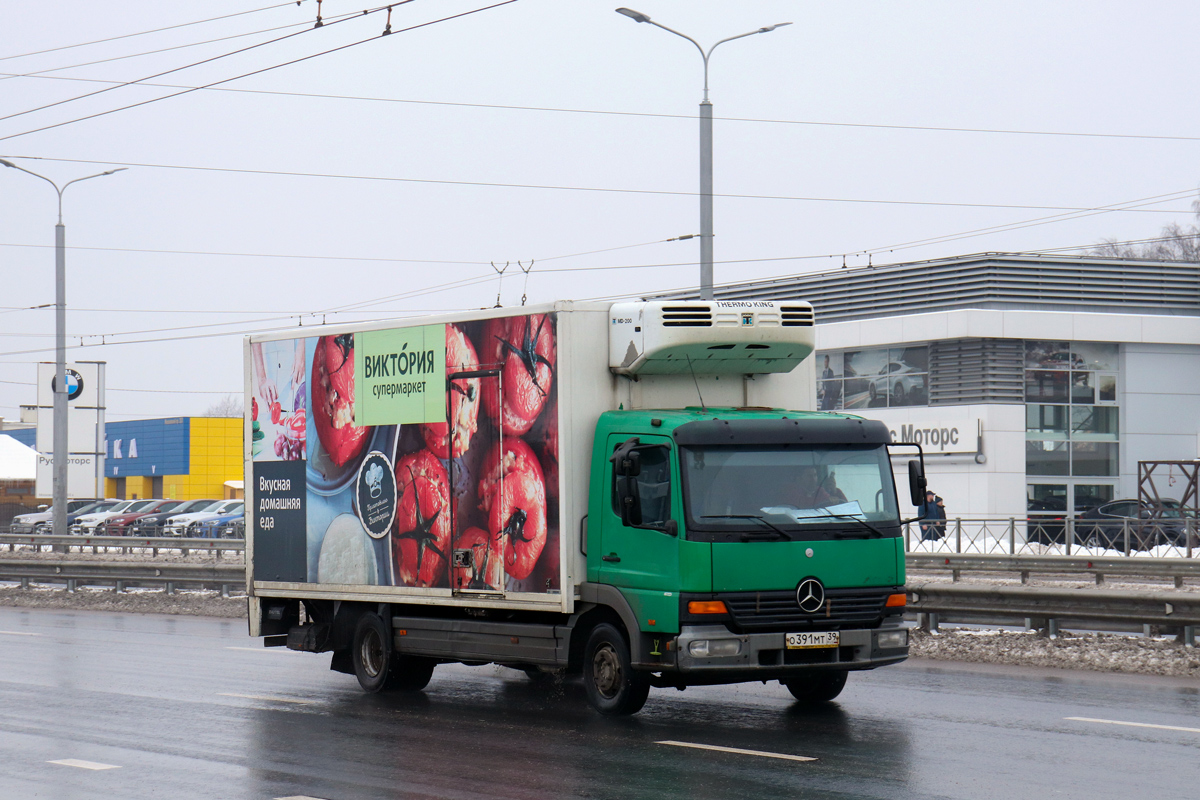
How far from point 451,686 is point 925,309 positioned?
33114 millimetres

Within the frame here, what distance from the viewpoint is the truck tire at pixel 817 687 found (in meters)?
11.7

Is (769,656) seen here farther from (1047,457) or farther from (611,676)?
(1047,457)

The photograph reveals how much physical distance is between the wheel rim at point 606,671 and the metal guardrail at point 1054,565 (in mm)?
13778

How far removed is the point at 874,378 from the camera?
149ft

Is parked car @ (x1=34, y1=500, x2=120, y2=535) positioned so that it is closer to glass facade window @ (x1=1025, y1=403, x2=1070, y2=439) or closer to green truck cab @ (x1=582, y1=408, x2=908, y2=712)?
glass facade window @ (x1=1025, y1=403, x2=1070, y2=439)

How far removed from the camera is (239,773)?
8969 mm

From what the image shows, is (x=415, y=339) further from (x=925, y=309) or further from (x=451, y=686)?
(x=925, y=309)

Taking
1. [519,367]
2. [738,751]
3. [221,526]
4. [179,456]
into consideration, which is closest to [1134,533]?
[519,367]

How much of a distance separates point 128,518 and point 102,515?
13.2 ft

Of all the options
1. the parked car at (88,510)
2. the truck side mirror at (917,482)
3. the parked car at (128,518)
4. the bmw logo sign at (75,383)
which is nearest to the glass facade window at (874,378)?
the bmw logo sign at (75,383)

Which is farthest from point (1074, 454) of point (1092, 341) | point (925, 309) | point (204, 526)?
point (204, 526)

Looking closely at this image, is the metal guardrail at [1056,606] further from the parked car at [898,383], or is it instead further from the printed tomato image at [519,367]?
the parked car at [898,383]

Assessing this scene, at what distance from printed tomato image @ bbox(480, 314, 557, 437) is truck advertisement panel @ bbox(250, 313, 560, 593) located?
1cm

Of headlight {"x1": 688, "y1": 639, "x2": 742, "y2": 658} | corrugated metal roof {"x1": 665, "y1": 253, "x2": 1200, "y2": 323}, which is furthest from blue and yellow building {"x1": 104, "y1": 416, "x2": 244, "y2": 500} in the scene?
headlight {"x1": 688, "y1": 639, "x2": 742, "y2": 658}
